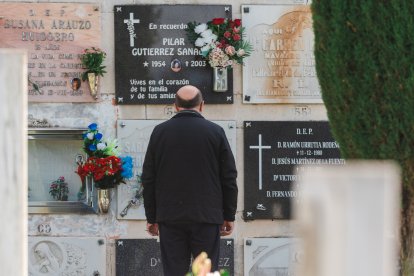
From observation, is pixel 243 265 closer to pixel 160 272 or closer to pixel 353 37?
pixel 160 272

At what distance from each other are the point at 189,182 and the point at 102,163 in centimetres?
165

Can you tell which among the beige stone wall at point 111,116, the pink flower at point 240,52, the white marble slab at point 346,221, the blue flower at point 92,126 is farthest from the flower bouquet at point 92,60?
the white marble slab at point 346,221

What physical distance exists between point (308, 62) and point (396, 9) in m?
3.11

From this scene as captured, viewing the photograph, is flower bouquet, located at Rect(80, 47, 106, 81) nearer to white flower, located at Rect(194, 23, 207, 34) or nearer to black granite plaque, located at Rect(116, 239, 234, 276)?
white flower, located at Rect(194, 23, 207, 34)

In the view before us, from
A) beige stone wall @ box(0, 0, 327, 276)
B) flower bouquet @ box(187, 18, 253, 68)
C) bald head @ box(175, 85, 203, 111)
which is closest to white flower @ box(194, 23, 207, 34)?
flower bouquet @ box(187, 18, 253, 68)

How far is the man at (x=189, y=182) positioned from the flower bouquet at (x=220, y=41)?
149 cm

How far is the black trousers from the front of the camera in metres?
5.86

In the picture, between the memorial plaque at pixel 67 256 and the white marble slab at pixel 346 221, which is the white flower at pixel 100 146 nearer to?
the memorial plaque at pixel 67 256

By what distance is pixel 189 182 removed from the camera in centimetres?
584

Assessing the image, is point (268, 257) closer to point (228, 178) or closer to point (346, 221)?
point (228, 178)

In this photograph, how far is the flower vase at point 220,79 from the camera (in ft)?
24.7

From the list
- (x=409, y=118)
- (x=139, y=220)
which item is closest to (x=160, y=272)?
(x=139, y=220)

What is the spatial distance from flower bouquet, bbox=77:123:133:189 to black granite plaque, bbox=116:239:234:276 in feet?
1.73

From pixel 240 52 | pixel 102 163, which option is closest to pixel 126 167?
pixel 102 163
